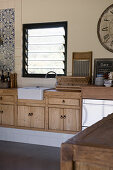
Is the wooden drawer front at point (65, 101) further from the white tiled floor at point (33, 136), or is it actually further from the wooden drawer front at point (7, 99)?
the wooden drawer front at point (7, 99)

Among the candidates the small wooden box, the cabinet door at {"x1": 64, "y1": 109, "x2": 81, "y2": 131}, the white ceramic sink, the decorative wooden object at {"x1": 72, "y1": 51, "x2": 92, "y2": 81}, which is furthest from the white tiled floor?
the decorative wooden object at {"x1": 72, "y1": 51, "x2": 92, "y2": 81}

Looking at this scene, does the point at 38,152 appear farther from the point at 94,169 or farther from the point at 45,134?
the point at 94,169

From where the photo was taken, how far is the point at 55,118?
15.5 feet

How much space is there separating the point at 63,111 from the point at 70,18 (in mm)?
1901

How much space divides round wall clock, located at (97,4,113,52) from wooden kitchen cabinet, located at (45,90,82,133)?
1.15 m

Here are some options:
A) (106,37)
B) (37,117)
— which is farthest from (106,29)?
(37,117)

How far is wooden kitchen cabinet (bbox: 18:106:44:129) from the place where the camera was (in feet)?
15.9

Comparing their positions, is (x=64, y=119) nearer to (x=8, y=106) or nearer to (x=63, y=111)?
(x=63, y=111)

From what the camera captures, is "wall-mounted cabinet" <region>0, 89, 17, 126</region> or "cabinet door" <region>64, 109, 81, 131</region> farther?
"wall-mounted cabinet" <region>0, 89, 17, 126</region>

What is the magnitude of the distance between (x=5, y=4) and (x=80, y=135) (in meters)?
4.97

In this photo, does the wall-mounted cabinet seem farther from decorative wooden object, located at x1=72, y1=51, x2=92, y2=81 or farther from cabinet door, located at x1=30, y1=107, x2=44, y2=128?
decorative wooden object, located at x1=72, y1=51, x2=92, y2=81

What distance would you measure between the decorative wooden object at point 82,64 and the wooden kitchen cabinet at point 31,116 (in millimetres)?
1037

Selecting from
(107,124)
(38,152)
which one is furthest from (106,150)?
(38,152)

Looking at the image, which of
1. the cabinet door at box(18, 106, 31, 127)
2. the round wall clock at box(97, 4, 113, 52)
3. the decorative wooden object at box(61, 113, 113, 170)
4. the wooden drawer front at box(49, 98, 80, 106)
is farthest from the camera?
the cabinet door at box(18, 106, 31, 127)
